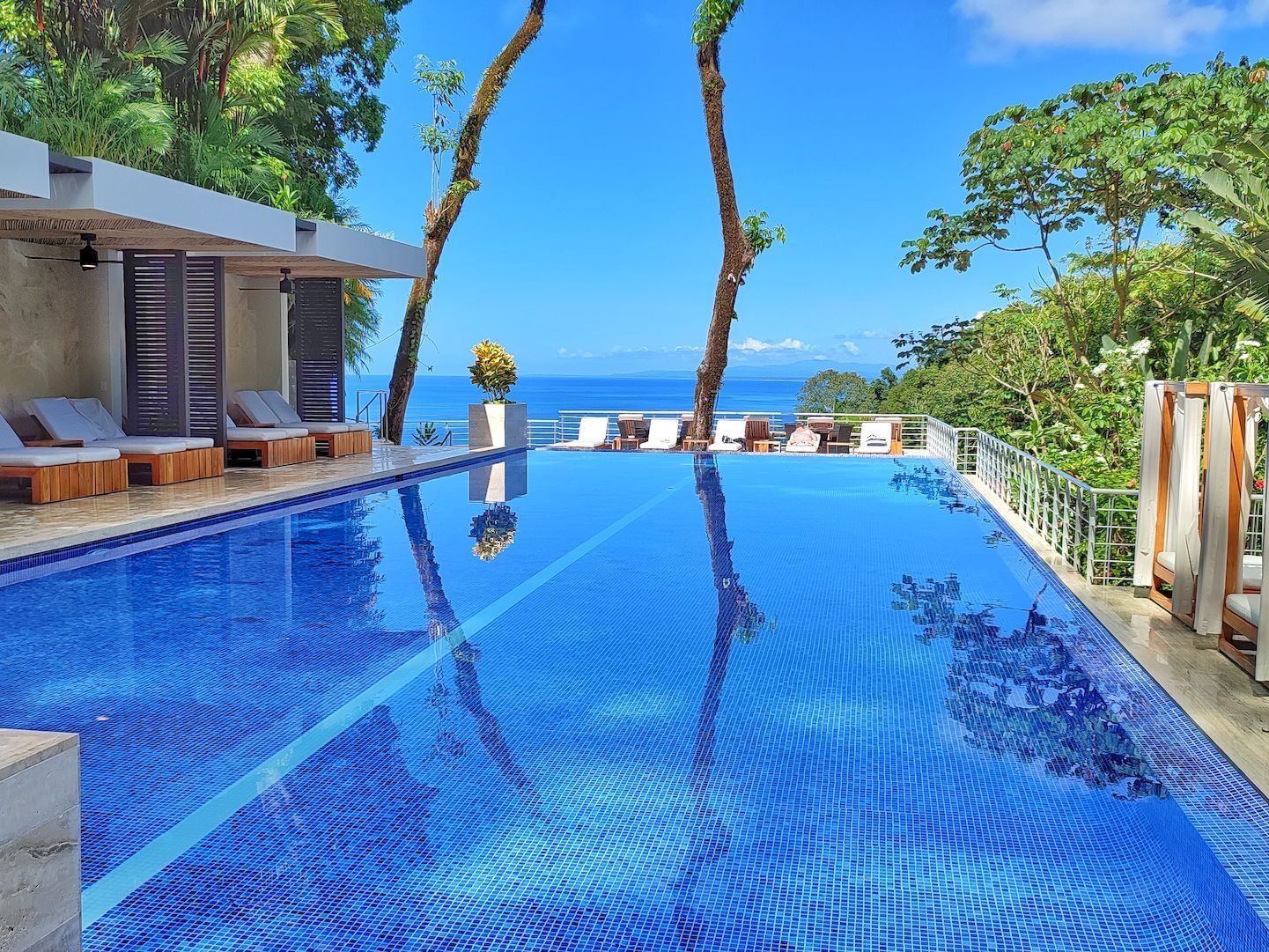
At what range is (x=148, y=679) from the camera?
527cm

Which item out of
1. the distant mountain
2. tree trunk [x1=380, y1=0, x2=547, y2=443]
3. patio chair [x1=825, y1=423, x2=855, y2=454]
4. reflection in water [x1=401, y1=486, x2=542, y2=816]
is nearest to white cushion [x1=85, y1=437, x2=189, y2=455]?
reflection in water [x1=401, y1=486, x2=542, y2=816]

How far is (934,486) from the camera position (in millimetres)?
13578

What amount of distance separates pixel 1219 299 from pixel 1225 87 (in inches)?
97.2

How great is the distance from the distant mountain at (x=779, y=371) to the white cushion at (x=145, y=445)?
398 feet

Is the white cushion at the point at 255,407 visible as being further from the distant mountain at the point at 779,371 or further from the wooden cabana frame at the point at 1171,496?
the distant mountain at the point at 779,371

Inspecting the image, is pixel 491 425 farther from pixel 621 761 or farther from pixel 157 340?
pixel 621 761

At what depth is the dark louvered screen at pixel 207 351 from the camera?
40.0 ft

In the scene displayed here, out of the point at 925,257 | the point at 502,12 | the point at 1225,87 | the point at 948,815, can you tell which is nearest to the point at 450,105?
the point at 925,257

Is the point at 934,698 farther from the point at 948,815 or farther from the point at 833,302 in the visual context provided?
the point at 833,302

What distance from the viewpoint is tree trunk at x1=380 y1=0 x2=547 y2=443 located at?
20.4m

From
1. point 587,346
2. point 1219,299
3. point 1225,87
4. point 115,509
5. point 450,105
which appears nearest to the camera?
point 115,509

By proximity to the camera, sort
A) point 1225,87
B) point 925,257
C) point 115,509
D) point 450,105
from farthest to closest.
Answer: point 450,105, point 925,257, point 1225,87, point 115,509

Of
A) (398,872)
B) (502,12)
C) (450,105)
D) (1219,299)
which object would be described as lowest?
(398,872)

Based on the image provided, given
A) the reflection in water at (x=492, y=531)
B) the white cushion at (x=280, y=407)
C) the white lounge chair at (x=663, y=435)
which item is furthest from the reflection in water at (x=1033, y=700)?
the white lounge chair at (x=663, y=435)
